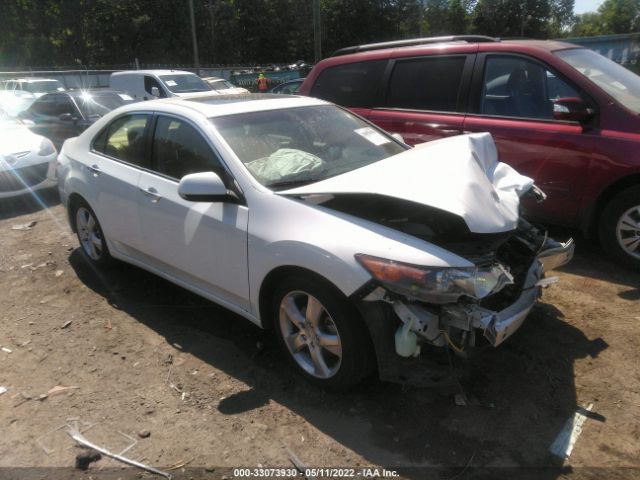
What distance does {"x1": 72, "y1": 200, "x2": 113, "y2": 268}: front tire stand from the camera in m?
4.64

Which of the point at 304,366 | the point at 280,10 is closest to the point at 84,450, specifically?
the point at 304,366

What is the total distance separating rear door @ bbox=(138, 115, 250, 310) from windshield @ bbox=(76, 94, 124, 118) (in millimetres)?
7879

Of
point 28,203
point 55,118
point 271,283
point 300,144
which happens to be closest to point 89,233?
point 300,144

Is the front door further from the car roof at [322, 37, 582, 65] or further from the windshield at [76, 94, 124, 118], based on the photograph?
the windshield at [76, 94, 124, 118]

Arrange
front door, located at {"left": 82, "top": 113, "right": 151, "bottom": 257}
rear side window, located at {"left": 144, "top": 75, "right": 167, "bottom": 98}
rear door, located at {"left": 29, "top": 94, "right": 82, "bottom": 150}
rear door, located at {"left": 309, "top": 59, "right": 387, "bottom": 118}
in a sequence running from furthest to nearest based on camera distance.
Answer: rear side window, located at {"left": 144, "top": 75, "right": 167, "bottom": 98}, rear door, located at {"left": 29, "top": 94, "right": 82, "bottom": 150}, rear door, located at {"left": 309, "top": 59, "right": 387, "bottom": 118}, front door, located at {"left": 82, "top": 113, "right": 151, "bottom": 257}

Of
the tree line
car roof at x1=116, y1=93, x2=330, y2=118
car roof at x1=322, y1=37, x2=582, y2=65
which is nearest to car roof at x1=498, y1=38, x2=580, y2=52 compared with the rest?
car roof at x1=322, y1=37, x2=582, y2=65

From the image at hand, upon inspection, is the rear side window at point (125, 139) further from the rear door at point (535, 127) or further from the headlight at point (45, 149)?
the headlight at point (45, 149)

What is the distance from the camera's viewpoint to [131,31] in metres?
52.2

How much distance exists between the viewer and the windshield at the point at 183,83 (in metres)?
15.0

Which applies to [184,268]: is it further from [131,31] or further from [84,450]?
[131,31]

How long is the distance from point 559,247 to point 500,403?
1.09 m

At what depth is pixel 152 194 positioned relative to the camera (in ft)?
12.3

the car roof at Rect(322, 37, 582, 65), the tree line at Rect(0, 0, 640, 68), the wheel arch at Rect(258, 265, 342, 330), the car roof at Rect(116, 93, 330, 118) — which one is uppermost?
the tree line at Rect(0, 0, 640, 68)

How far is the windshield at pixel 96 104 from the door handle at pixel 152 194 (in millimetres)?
7863
